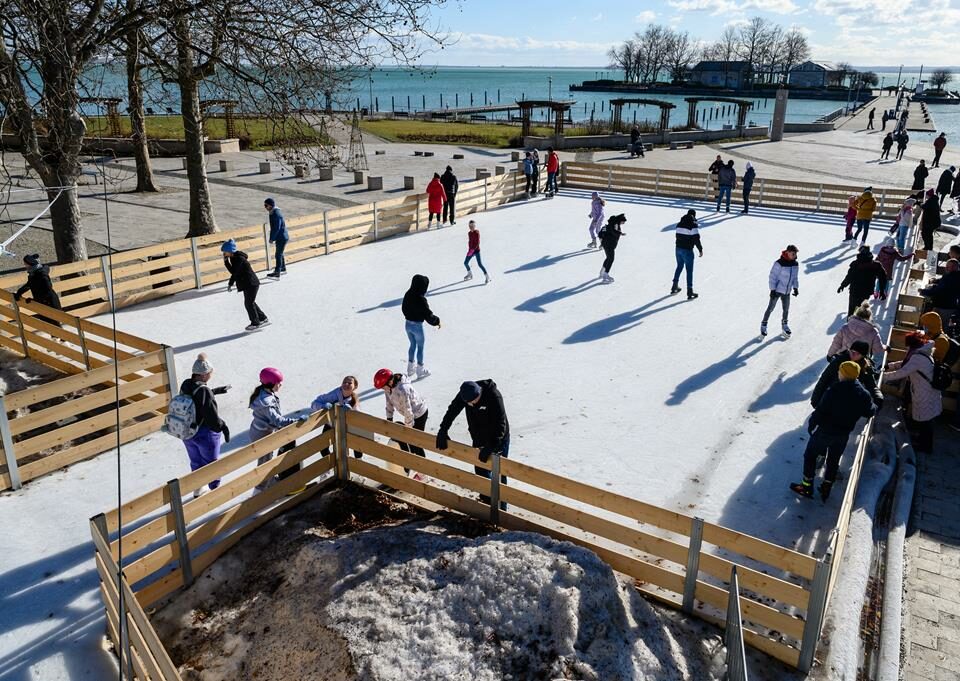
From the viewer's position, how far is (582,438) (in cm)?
845

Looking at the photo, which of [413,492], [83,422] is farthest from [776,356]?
[83,422]

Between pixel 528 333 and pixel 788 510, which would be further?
pixel 528 333

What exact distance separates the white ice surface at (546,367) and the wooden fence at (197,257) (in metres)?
0.40

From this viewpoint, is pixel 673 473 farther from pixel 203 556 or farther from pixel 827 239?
pixel 827 239

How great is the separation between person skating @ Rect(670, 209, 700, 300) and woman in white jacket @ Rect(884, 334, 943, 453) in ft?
16.3

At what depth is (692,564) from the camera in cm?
542

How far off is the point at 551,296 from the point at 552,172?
11.0 meters

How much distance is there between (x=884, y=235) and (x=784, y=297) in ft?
33.0

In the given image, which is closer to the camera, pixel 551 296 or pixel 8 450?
pixel 8 450

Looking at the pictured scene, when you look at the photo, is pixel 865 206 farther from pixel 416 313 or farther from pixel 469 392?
pixel 469 392

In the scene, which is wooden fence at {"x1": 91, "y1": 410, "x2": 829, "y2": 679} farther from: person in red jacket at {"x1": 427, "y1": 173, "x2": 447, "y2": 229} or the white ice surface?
person in red jacket at {"x1": 427, "y1": 173, "x2": 447, "y2": 229}

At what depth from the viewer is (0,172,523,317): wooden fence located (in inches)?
476

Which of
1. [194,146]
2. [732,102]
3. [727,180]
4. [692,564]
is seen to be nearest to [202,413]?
[692,564]

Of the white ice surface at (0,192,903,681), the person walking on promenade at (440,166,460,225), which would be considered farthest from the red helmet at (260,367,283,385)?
the person walking on promenade at (440,166,460,225)
